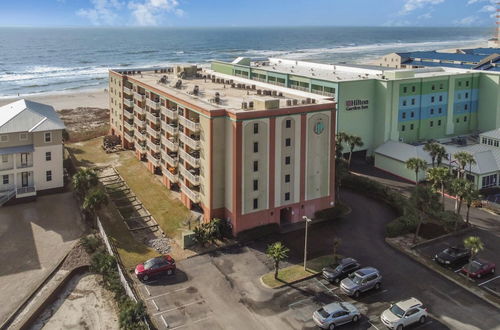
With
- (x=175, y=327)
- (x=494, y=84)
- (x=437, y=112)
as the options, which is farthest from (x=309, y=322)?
(x=494, y=84)

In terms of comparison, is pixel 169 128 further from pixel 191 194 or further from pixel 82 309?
pixel 82 309

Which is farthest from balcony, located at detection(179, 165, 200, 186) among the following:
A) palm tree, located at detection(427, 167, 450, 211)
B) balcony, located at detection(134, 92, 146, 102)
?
palm tree, located at detection(427, 167, 450, 211)

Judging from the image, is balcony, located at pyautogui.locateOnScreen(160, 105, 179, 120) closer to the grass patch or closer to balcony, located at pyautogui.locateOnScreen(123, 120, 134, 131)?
balcony, located at pyautogui.locateOnScreen(123, 120, 134, 131)

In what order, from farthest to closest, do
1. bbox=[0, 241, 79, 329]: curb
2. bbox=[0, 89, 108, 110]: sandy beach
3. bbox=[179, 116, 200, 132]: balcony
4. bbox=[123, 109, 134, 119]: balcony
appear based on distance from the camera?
bbox=[0, 89, 108, 110]: sandy beach → bbox=[123, 109, 134, 119]: balcony → bbox=[179, 116, 200, 132]: balcony → bbox=[0, 241, 79, 329]: curb

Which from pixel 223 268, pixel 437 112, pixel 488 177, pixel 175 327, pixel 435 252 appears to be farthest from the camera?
pixel 437 112

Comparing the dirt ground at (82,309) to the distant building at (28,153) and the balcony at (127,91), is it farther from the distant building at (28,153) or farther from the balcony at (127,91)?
the balcony at (127,91)

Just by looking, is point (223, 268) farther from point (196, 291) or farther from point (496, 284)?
point (496, 284)
